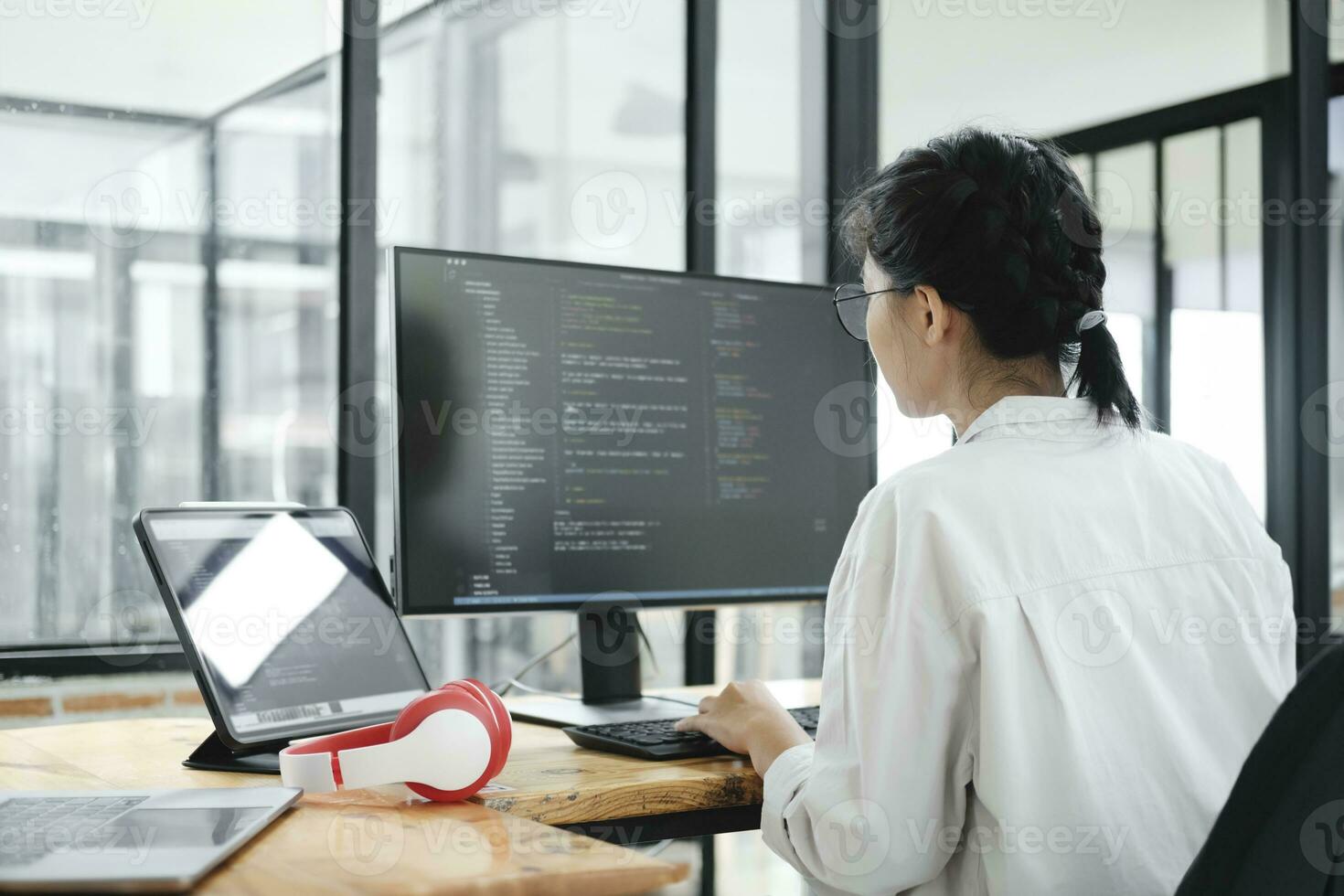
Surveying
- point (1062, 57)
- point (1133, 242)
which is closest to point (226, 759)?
point (1133, 242)

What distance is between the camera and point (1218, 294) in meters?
2.90

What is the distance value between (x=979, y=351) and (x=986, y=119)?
0.30 metres

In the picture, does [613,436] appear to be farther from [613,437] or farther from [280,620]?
[280,620]

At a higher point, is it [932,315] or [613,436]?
[932,315]

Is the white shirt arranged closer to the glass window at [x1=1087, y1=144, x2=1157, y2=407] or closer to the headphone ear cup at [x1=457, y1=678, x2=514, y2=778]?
the headphone ear cup at [x1=457, y1=678, x2=514, y2=778]

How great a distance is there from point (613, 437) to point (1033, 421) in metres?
0.65

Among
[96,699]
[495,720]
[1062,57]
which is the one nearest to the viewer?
[495,720]

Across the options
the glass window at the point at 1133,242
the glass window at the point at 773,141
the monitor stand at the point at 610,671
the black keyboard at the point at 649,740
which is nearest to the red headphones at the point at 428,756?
the black keyboard at the point at 649,740

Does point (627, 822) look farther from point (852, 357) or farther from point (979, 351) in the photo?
A: point (852, 357)

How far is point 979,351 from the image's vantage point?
1188 millimetres

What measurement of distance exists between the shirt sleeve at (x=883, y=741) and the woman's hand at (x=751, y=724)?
0.17 meters

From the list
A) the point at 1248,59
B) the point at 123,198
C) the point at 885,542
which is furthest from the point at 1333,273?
the point at 123,198

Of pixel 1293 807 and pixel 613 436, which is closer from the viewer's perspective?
pixel 1293 807

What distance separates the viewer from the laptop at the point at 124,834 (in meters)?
0.74
